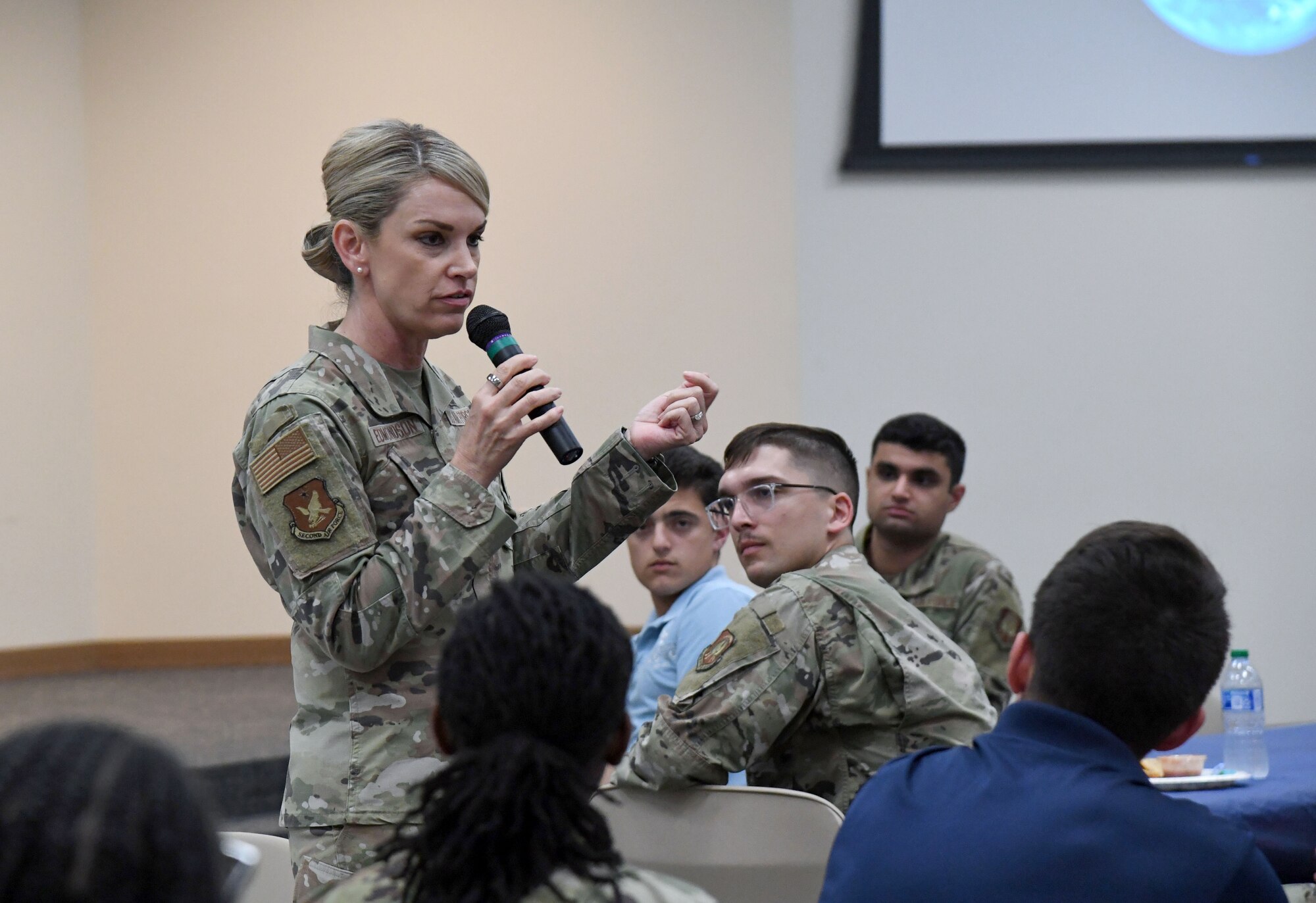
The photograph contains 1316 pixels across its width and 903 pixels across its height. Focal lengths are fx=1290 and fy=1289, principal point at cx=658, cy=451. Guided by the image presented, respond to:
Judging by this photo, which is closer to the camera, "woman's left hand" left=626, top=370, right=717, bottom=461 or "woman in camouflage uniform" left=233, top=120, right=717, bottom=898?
"woman in camouflage uniform" left=233, top=120, right=717, bottom=898

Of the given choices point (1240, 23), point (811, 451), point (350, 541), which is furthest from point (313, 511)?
point (1240, 23)

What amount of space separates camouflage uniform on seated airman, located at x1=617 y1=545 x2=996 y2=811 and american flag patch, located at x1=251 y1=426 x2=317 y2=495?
2.10 feet

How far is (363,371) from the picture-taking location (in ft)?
4.81

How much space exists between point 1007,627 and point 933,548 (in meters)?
0.30

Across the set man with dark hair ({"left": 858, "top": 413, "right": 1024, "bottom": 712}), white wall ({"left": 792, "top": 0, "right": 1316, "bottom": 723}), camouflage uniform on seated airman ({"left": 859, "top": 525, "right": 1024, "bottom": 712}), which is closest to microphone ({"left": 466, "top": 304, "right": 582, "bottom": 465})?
camouflage uniform on seated airman ({"left": 859, "top": 525, "right": 1024, "bottom": 712})

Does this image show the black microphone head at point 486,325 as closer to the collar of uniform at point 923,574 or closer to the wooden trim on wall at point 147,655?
the collar of uniform at point 923,574

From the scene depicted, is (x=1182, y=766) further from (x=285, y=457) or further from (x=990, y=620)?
(x=285, y=457)

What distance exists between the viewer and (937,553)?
3299 millimetres

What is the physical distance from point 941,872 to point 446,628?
1.98ft

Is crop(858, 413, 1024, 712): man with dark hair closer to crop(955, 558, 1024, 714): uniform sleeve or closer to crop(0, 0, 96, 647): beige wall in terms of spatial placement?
crop(955, 558, 1024, 714): uniform sleeve

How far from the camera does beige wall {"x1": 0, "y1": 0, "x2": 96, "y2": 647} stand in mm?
4469

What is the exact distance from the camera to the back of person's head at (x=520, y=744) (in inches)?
33.8

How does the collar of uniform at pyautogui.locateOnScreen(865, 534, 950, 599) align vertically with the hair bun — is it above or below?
below

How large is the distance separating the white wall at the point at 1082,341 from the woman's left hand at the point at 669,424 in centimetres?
292
